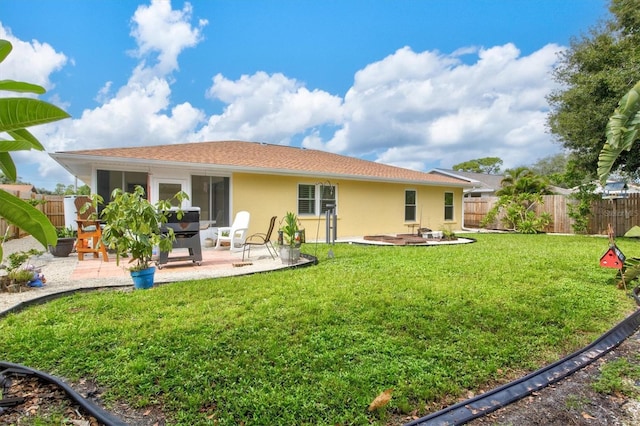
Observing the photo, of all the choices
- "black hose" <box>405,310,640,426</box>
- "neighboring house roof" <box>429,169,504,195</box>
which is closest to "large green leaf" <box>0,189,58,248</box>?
"black hose" <box>405,310,640,426</box>

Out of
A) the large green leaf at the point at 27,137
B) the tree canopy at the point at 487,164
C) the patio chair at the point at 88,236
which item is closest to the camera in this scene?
the large green leaf at the point at 27,137

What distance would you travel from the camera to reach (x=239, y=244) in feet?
33.3

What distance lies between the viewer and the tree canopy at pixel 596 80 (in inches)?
459

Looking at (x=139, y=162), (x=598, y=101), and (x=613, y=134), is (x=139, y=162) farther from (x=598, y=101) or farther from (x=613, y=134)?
(x=598, y=101)

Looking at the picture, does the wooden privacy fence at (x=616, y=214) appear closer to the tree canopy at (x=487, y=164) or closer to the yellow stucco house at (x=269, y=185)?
the yellow stucco house at (x=269, y=185)

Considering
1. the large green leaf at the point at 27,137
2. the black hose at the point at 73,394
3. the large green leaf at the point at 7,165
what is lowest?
the black hose at the point at 73,394

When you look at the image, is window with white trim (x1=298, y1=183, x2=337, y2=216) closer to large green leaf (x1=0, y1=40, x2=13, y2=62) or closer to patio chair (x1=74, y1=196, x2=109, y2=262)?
patio chair (x1=74, y1=196, x2=109, y2=262)

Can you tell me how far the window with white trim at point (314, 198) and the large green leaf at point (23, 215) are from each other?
11.5 m

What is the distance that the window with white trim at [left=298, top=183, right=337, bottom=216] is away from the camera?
12656 millimetres

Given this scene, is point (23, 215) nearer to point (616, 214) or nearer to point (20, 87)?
point (20, 87)

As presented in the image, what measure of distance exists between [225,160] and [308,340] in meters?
8.78

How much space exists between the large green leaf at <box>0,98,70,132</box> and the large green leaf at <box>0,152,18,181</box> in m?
0.37

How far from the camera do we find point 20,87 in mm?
1185

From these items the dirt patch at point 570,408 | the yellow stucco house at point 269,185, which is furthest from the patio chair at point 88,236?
the dirt patch at point 570,408
